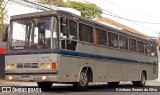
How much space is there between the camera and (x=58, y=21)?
45.1 ft

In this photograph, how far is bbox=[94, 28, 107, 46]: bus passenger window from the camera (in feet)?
54.4

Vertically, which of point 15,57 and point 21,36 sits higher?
point 21,36

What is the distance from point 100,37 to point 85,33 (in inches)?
62.2

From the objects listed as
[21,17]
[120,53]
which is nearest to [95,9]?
[120,53]

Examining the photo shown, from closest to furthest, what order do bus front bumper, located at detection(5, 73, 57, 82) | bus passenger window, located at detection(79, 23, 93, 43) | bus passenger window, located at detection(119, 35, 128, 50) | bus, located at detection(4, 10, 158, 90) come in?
bus front bumper, located at detection(5, 73, 57, 82), bus, located at detection(4, 10, 158, 90), bus passenger window, located at detection(79, 23, 93, 43), bus passenger window, located at detection(119, 35, 128, 50)

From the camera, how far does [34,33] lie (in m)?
14.1

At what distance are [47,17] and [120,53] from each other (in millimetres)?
6625

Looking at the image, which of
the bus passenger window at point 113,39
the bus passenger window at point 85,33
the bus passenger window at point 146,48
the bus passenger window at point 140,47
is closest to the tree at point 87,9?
the bus passenger window at point 146,48

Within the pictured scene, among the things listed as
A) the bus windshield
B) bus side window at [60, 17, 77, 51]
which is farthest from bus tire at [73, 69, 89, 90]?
the bus windshield

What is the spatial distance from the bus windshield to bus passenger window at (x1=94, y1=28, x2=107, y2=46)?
3388 millimetres

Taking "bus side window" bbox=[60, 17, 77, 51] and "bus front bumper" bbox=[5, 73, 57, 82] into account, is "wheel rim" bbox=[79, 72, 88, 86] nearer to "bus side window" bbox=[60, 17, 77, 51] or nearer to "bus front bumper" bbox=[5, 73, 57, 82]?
"bus side window" bbox=[60, 17, 77, 51]

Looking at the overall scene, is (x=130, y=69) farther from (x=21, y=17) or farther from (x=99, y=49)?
Answer: (x=21, y=17)

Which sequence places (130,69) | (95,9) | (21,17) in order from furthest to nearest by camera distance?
(95,9) < (130,69) < (21,17)

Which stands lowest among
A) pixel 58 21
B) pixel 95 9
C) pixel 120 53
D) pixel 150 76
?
pixel 150 76
